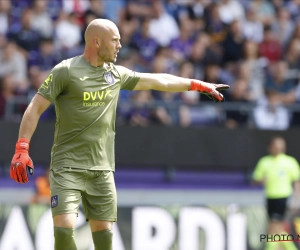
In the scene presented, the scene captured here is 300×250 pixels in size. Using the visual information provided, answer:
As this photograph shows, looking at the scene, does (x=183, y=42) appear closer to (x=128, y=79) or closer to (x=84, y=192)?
(x=128, y=79)

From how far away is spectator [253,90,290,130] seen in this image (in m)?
13.8

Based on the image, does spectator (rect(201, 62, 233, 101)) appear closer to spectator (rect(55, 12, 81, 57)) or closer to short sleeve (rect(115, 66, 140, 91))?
spectator (rect(55, 12, 81, 57))

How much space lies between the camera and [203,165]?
1364 cm

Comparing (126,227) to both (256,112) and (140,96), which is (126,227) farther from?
(256,112)

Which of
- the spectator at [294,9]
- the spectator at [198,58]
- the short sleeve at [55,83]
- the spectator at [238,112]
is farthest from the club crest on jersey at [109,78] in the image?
the spectator at [294,9]

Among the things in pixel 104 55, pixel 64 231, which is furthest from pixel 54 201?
pixel 104 55

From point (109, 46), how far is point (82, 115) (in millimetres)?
631

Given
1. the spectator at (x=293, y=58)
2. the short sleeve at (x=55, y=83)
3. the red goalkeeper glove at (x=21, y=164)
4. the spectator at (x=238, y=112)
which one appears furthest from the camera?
the spectator at (x=293, y=58)

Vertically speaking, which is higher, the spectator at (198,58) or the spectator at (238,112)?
the spectator at (198,58)

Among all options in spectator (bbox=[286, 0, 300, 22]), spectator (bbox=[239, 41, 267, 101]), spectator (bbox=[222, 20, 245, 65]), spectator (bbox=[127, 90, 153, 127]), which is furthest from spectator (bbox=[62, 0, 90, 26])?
spectator (bbox=[286, 0, 300, 22])

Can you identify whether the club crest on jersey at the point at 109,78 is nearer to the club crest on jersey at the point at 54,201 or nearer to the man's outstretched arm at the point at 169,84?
the man's outstretched arm at the point at 169,84

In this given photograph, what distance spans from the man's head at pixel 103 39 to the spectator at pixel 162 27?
7.74m

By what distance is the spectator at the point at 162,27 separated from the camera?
14508 millimetres

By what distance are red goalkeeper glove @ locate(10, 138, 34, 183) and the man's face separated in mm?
988
